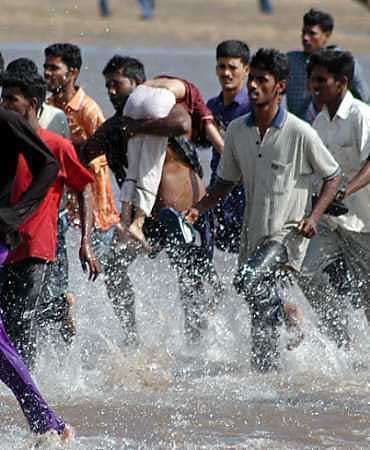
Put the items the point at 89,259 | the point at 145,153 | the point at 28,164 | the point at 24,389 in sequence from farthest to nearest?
the point at 145,153 → the point at 89,259 → the point at 28,164 → the point at 24,389

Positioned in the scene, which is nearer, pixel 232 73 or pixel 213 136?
pixel 213 136

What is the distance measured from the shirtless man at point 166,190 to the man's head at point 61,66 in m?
0.32

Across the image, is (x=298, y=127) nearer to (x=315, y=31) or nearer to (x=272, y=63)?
(x=272, y=63)

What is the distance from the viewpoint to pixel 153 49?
3120cm

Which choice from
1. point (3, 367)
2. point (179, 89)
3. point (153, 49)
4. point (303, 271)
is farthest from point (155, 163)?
point (153, 49)

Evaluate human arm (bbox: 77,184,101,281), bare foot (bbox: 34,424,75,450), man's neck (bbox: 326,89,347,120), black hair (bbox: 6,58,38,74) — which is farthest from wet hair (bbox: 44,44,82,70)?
bare foot (bbox: 34,424,75,450)

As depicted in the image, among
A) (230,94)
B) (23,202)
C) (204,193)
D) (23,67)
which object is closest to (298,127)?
(204,193)

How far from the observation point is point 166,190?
28.0 feet

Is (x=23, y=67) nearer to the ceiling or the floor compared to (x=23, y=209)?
nearer to the ceiling

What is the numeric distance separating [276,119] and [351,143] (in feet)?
1.72

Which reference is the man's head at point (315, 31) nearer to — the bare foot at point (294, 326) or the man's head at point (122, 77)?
the man's head at point (122, 77)

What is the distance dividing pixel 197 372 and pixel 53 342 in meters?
0.80

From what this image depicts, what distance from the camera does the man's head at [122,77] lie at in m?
8.79

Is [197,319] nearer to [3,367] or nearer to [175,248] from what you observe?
[175,248]
